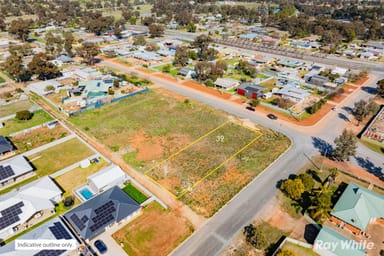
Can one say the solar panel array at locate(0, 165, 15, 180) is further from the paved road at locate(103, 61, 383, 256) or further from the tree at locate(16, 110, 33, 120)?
the paved road at locate(103, 61, 383, 256)

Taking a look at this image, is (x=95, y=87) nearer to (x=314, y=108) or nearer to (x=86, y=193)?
(x=86, y=193)

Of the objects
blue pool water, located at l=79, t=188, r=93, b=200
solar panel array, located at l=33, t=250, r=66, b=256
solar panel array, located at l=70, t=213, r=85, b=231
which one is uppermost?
solar panel array, located at l=70, t=213, r=85, b=231

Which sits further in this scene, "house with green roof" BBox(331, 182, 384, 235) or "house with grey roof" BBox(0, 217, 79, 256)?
"house with green roof" BBox(331, 182, 384, 235)

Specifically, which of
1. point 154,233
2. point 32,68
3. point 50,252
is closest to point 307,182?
point 154,233

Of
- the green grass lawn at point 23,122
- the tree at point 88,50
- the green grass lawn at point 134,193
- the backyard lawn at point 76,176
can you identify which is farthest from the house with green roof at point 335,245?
the tree at point 88,50

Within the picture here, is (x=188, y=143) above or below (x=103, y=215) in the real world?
below

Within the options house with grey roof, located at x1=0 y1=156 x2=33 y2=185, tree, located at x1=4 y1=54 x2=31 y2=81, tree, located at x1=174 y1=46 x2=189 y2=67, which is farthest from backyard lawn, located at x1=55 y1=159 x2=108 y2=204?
tree, located at x1=174 y1=46 x2=189 y2=67
